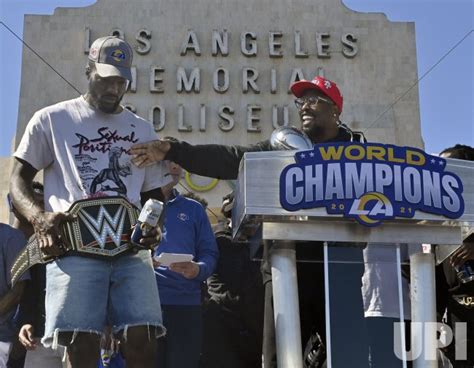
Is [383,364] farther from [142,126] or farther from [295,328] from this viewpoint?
[142,126]

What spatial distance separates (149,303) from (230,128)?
14470mm

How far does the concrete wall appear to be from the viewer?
59.2ft

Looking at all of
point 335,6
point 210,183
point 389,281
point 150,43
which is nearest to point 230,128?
point 210,183

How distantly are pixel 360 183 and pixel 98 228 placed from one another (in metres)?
1.35

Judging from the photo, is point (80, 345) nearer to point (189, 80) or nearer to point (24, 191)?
point (24, 191)

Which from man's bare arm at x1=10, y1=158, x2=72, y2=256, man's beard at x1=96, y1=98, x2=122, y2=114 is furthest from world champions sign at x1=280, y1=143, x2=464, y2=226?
man's bare arm at x1=10, y1=158, x2=72, y2=256

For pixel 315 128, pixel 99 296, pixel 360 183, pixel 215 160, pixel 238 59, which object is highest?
pixel 238 59

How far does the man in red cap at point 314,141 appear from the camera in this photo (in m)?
4.21

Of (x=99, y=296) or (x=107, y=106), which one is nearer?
(x=99, y=296)

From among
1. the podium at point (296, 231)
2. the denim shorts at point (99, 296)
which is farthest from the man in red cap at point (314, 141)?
the denim shorts at point (99, 296)

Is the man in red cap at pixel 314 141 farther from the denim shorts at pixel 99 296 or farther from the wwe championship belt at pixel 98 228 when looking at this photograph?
the denim shorts at pixel 99 296

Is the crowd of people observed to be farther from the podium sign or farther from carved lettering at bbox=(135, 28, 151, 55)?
carved lettering at bbox=(135, 28, 151, 55)

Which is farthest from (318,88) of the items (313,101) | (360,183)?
(360,183)

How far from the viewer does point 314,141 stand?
5230mm
